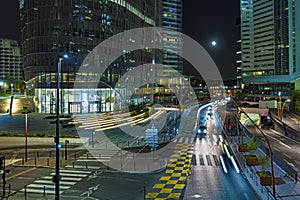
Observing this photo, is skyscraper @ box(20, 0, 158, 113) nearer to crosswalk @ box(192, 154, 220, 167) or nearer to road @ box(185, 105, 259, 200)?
crosswalk @ box(192, 154, 220, 167)

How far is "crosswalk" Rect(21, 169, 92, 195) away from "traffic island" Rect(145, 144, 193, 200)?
17.4 ft

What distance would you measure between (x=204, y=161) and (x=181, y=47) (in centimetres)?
17582

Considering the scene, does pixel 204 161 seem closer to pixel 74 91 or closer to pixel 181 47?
pixel 74 91

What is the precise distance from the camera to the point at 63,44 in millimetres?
62062

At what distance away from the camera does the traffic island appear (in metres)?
17.4

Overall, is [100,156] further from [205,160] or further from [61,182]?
[205,160]

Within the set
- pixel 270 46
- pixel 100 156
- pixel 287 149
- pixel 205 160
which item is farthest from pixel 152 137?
pixel 270 46

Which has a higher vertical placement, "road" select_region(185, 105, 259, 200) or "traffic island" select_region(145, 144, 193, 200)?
"traffic island" select_region(145, 144, 193, 200)

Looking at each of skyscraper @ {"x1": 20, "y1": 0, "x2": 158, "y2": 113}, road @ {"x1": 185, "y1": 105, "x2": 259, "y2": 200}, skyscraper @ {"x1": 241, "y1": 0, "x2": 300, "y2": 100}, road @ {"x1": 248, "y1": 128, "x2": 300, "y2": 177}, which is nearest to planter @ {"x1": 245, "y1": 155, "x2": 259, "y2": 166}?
road @ {"x1": 185, "y1": 105, "x2": 259, "y2": 200}

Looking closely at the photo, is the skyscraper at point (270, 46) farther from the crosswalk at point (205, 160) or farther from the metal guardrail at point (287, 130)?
Result: the crosswalk at point (205, 160)

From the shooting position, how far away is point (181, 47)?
648 feet

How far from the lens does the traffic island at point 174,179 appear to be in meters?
17.4

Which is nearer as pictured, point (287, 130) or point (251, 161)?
point (251, 161)

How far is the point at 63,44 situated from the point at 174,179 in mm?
48432
